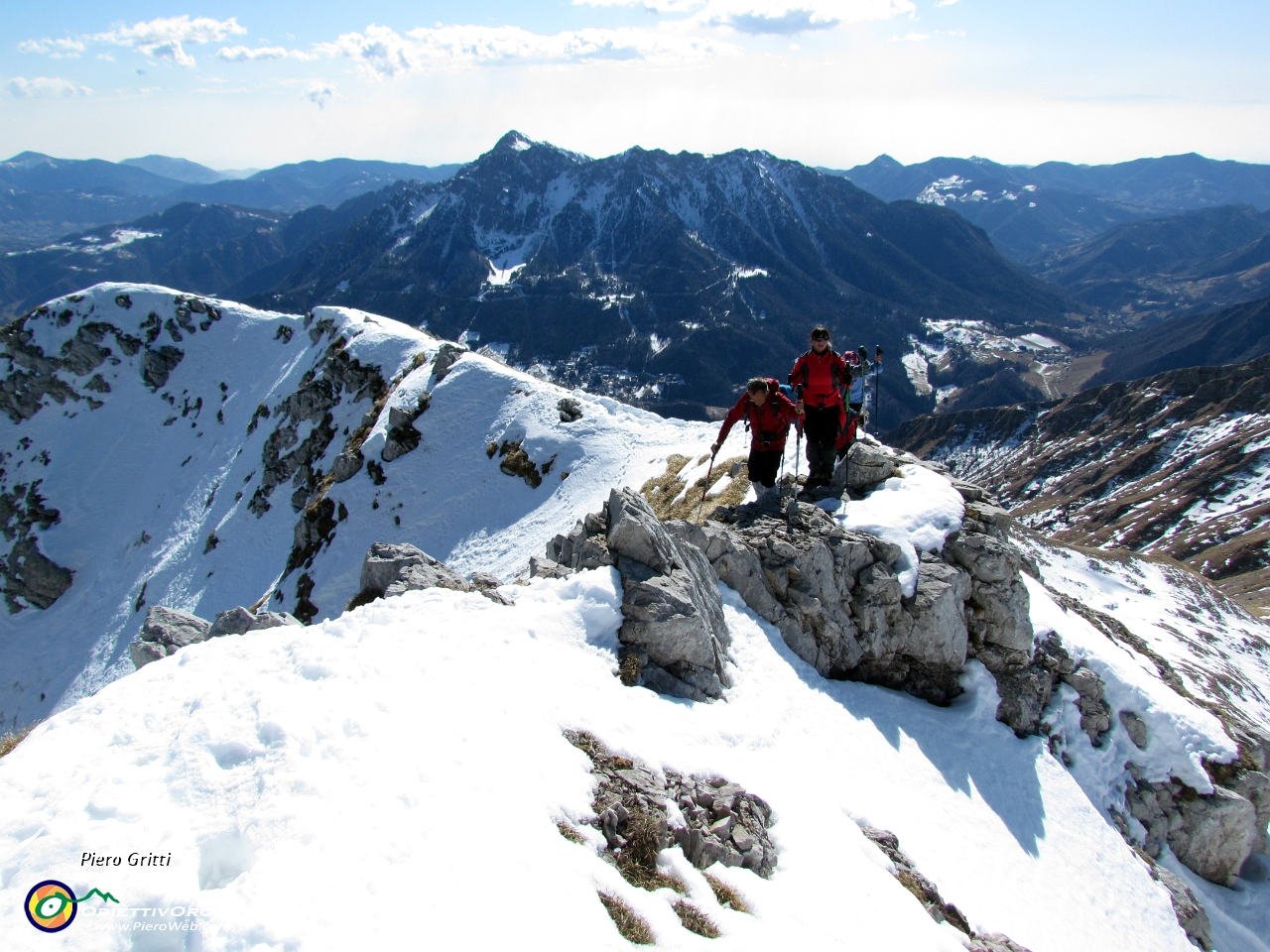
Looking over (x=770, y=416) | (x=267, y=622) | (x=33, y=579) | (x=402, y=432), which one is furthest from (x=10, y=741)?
(x=33, y=579)

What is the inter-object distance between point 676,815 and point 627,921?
264cm

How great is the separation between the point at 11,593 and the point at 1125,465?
219 meters

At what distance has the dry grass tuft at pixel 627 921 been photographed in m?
8.22

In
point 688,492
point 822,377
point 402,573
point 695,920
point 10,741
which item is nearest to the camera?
point 695,920

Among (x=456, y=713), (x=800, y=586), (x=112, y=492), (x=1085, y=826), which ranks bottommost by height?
(x=112, y=492)

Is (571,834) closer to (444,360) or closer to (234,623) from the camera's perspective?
(234,623)

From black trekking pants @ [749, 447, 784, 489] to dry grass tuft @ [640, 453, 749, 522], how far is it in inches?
190

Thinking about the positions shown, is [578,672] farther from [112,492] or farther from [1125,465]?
[1125,465]

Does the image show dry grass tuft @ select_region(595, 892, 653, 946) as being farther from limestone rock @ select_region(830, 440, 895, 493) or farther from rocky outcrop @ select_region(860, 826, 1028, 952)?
limestone rock @ select_region(830, 440, 895, 493)

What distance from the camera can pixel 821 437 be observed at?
23.3 meters

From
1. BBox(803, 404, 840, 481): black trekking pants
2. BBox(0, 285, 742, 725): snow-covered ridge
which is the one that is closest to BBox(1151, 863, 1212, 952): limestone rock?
BBox(803, 404, 840, 481): black trekking pants

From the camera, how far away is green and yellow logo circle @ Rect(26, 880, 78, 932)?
A: 677cm

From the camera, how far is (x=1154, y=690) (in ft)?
78.0

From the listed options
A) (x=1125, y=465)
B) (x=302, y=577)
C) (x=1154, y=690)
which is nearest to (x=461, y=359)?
(x=302, y=577)
